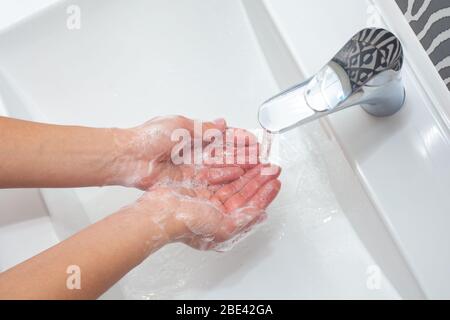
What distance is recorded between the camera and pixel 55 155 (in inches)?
23.7

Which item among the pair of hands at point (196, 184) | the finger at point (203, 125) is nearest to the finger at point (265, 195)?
the pair of hands at point (196, 184)

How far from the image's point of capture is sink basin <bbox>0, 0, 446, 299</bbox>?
25.0 inches

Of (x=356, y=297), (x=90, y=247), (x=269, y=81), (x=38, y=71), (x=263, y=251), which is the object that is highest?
(x=38, y=71)

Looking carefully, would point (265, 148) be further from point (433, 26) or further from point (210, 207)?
point (433, 26)

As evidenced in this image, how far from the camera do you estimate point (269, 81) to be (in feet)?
2.45

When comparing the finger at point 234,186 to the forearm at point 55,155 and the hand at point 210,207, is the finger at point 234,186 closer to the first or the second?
the hand at point 210,207

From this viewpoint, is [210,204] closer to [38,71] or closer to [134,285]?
[134,285]

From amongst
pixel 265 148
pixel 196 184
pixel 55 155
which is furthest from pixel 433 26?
pixel 55 155

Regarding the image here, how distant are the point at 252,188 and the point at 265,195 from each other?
2 cm

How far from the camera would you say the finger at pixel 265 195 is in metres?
0.66

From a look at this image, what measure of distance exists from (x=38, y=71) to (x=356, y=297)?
56 cm

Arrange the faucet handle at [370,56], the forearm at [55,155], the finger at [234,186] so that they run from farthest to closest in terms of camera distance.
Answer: the finger at [234,186] < the forearm at [55,155] < the faucet handle at [370,56]

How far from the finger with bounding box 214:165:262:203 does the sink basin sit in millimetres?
52

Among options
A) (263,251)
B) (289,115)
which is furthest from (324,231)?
(289,115)
